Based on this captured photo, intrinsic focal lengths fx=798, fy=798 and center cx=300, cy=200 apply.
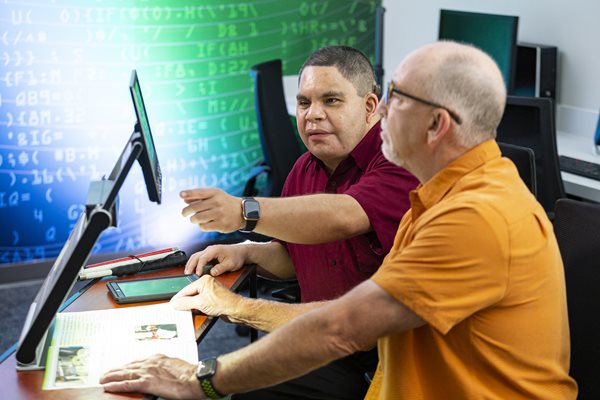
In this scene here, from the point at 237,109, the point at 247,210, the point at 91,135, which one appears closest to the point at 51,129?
the point at 91,135

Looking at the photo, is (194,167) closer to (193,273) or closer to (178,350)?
(193,273)

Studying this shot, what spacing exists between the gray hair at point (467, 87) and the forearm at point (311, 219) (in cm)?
60

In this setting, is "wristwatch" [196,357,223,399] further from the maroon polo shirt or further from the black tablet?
the maroon polo shirt

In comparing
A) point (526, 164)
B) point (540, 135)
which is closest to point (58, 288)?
point (526, 164)

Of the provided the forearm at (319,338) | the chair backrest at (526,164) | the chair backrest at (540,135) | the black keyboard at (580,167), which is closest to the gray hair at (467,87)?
the forearm at (319,338)

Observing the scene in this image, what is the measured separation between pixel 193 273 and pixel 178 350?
20.8 inches

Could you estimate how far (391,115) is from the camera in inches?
61.9

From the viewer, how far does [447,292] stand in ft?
4.56

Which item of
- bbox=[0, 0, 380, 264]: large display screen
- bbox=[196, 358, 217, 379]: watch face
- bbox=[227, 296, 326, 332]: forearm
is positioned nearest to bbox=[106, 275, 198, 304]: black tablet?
bbox=[227, 296, 326, 332]: forearm

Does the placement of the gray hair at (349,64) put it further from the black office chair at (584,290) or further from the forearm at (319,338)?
the forearm at (319,338)

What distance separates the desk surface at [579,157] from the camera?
319cm

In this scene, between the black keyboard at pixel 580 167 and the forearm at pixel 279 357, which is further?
the black keyboard at pixel 580 167

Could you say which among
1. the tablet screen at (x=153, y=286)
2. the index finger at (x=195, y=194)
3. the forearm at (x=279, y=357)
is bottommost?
the tablet screen at (x=153, y=286)

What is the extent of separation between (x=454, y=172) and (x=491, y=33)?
2.70m
